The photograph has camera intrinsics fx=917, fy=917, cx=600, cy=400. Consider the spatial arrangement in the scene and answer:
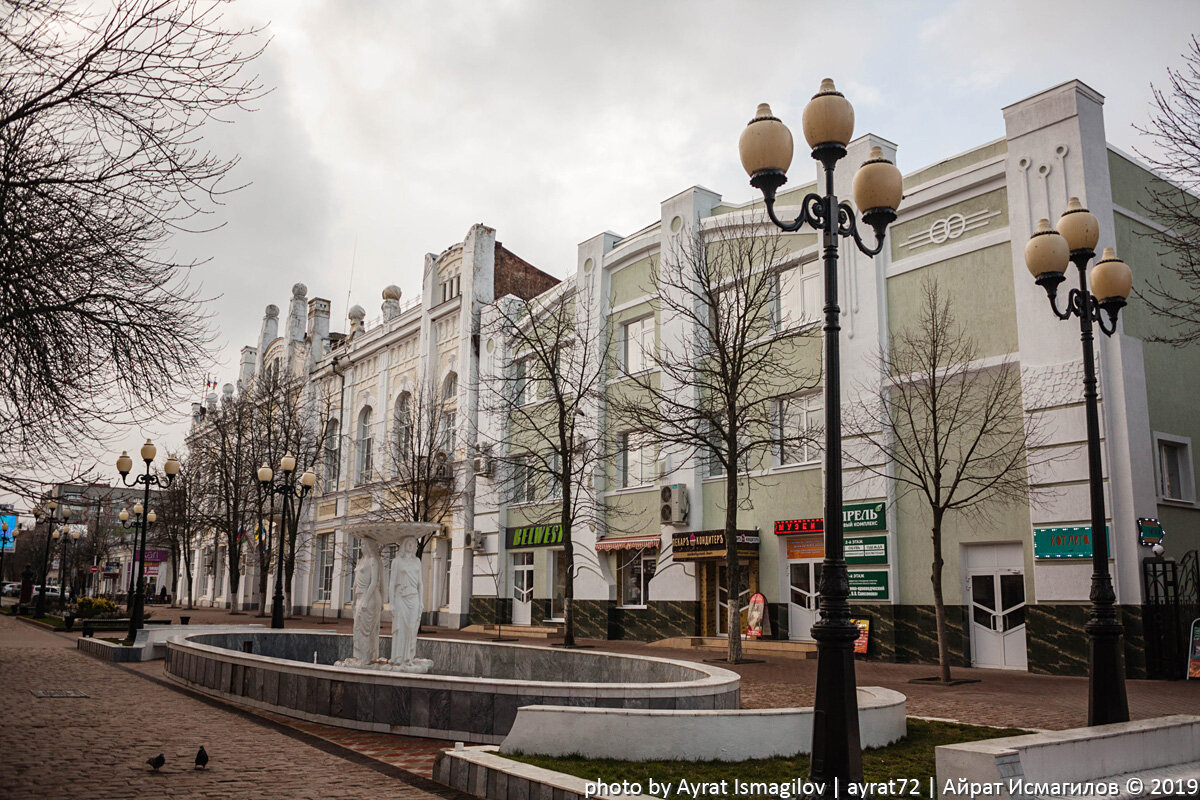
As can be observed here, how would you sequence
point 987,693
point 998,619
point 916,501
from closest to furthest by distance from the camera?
point 987,693
point 998,619
point 916,501

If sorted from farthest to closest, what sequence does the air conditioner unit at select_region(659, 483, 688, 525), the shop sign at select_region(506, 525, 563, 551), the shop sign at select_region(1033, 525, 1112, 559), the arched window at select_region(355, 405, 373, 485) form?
the arched window at select_region(355, 405, 373, 485)
the shop sign at select_region(506, 525, 563, 551)
the air conditioner unit at select_region(659, 483, 688, 525)
the shop sign at select_region(1033, 525, 1112, 559)

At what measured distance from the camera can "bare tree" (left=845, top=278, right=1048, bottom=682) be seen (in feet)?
60.5

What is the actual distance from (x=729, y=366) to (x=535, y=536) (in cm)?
1276

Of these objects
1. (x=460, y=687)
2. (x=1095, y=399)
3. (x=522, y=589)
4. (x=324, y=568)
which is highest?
(x=1095, y=399)

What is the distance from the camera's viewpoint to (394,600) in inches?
568

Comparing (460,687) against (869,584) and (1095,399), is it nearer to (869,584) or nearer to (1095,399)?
(1095,399)

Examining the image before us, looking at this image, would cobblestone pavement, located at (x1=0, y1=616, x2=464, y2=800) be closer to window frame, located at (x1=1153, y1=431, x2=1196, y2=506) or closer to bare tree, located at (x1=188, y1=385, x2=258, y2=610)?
window frame, located at (x1=1153, y1=431, x2=1196, y2=506)

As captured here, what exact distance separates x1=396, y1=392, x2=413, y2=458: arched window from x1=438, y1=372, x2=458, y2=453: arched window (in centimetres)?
144

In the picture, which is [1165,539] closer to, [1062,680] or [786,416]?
[1062,680]

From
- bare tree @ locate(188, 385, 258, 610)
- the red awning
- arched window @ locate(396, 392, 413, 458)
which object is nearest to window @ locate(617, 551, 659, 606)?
the red awning

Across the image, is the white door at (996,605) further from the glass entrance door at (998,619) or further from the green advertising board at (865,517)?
the green advertising board at (865,517)

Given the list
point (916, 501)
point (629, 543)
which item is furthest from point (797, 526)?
point (629, 543)

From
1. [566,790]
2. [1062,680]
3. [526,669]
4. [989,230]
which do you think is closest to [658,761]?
[566,790]

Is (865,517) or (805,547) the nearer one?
(865,517)
